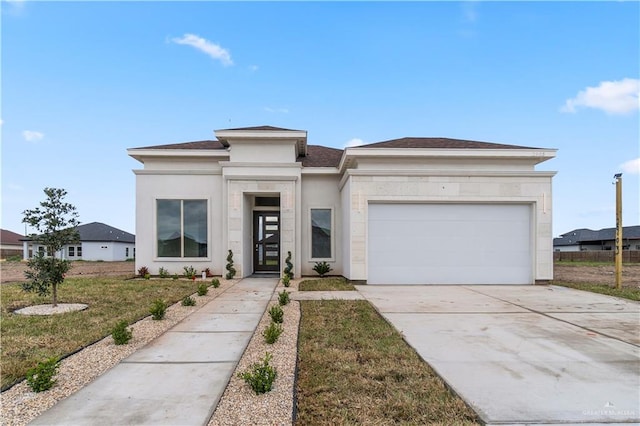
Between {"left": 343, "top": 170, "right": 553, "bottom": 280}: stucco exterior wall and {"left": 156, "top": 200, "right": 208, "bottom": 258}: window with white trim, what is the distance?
6.23 meters

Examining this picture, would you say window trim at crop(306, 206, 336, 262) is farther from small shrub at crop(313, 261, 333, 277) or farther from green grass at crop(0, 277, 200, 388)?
green grass at crop(0, 277, 200, 388)

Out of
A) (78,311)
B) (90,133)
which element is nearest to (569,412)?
(78,311)

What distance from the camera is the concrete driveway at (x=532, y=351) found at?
3154mm

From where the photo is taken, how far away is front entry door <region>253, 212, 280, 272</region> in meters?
15.5

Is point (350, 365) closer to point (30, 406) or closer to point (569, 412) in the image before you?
point (569, 412)

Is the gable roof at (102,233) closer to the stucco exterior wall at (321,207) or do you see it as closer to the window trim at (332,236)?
the stucco exterior wall at (321,207)

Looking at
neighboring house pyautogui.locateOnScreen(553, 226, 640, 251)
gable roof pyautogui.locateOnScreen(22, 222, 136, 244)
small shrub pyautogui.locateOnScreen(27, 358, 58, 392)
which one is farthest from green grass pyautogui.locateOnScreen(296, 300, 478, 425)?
neighboring house pyautogui.locateOnScreen(553, 226, 640, 251)

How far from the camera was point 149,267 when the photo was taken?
1393 cm

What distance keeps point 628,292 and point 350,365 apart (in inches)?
408

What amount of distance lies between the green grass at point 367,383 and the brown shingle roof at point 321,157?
999 cm

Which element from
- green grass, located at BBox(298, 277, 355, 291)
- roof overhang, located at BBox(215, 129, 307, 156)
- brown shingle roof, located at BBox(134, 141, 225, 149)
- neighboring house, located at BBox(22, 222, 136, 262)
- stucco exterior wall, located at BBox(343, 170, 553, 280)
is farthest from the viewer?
neighboring house, located at BBox(22, 222, 136, 262)

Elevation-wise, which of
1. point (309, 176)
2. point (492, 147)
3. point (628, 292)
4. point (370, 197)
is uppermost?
point (492, 147)

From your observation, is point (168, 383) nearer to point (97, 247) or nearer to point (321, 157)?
point (321, 157)

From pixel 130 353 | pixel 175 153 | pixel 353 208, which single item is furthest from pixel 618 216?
pixel 175 153
